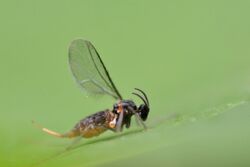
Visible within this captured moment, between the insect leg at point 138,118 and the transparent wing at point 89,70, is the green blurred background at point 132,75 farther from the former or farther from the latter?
the transparent wing at point 89,70

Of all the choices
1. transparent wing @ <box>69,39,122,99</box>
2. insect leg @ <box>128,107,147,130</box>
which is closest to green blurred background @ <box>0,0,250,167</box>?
insect leg @ <box>128,107,147,130</box>

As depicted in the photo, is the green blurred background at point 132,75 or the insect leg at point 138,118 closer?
the green blurred background at point 132,75

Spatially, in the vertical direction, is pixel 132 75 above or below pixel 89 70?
above

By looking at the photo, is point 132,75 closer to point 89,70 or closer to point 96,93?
point 96,93

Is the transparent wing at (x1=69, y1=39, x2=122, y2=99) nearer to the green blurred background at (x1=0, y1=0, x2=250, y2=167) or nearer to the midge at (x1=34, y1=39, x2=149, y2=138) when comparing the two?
the midge at (x1=34, y1=39, x2=149, y2=138)

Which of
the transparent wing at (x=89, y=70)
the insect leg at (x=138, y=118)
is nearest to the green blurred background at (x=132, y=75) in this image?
the insect leg at (x=138, y=118)

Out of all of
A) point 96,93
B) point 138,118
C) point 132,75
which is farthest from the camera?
point 132,75

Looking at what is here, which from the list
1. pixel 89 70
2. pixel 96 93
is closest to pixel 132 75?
pixel 96 93

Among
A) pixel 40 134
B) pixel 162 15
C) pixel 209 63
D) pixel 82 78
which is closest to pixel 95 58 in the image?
pixel 82 78
